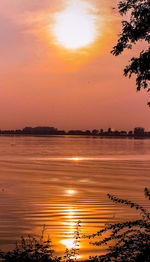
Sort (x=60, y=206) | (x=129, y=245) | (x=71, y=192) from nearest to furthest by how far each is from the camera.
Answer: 1. (x=129, y=245)
2. (x=60, y=206)
3. (x=71, y=192)

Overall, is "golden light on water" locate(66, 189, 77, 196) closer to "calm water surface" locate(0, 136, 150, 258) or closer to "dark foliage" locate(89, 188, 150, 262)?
"calm water surface" locate(0, 136, 150, 258)

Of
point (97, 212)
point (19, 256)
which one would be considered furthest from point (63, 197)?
point (19, 256)

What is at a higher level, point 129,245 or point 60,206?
point 129,245

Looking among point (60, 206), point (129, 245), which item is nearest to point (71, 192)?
point (60, 206)

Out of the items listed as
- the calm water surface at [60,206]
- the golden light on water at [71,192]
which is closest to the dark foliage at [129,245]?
the calm water surface at [60,206]

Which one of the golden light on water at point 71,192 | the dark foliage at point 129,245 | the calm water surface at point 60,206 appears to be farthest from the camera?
the golden light on water at point 71,192

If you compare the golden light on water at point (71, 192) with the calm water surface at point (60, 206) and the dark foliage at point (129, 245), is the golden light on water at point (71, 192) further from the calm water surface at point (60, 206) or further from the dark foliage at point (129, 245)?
the dark foliage at point (129, 245)

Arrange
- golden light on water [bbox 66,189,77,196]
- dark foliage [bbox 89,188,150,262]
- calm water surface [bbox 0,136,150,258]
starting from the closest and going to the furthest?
dark foliage [bbox 89,188,150,262]
calm water surface [bbox 0,136,150,258]
golden light on water [bbox 66,189,77,196]

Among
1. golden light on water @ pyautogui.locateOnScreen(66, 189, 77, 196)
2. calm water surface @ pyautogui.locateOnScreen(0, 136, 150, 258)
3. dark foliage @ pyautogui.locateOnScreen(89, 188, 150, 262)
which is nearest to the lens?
dark foliage @ pyautogui.locateOnScreen(89, 188, 150, 262)

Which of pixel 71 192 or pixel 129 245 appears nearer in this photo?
pixel 129 245

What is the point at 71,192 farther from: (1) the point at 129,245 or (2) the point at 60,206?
(1) the point at 129,245

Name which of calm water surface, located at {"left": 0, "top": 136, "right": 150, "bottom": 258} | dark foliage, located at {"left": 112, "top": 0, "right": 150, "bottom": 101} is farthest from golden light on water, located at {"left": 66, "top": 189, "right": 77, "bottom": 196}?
dark foliage, located at {"left": 112, "top": 0, "right": 150, "bottom": 101}

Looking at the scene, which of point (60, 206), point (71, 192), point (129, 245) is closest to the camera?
point (129, 245)

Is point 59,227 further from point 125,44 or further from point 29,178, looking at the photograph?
point 29,178
